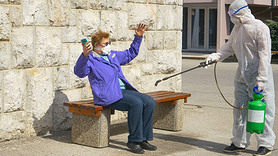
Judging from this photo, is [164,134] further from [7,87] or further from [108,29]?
[7,87]

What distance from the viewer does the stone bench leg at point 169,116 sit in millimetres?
7090

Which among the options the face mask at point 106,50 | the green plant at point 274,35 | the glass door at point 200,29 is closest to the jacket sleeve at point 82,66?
the face mask at point 106,50

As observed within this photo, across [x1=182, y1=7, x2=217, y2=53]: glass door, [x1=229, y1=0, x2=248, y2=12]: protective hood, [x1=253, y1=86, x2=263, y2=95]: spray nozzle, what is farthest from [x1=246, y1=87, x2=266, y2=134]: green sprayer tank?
[x1=182, y1=7, x2=217, y2=53]: glass door

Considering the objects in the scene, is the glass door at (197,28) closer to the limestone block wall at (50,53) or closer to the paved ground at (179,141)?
the paved ground at (179,141)

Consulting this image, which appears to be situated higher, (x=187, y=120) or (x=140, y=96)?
(x=140, y=96)

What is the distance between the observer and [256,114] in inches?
214

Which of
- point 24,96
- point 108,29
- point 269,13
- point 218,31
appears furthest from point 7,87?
point 269,13

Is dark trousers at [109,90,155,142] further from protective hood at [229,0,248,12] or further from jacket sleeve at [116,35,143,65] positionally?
protective hood at [229,0,248,12]

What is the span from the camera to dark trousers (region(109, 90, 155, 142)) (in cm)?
585

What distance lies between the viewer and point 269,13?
2648 cm

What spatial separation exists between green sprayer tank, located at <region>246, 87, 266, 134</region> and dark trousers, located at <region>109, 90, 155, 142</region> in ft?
3.93

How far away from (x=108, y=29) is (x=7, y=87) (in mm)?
1975

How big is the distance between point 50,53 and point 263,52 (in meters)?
2.76

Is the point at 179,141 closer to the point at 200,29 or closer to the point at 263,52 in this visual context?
the point at 263,52
